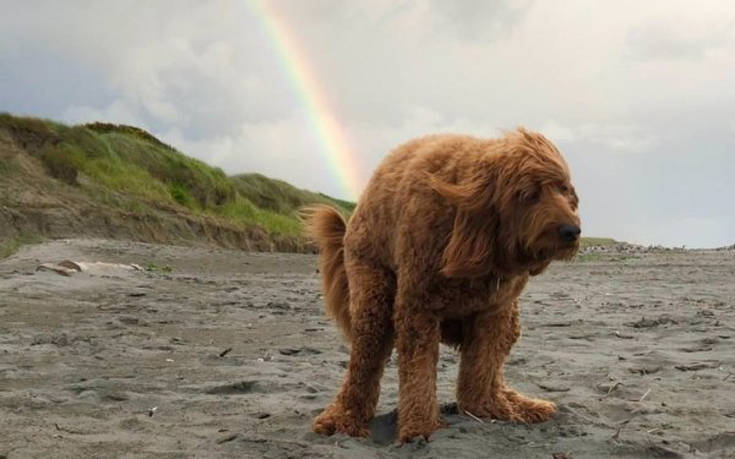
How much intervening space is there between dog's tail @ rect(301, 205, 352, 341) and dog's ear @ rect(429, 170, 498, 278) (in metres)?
1.29

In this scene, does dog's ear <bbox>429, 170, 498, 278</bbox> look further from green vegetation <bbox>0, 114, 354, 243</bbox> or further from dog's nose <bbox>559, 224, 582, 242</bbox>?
green vegetation <bbox>0, 114, 354, 243</bbox>

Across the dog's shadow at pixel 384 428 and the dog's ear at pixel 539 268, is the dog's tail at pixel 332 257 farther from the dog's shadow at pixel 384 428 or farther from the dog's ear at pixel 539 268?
the dog's ear at pixel 539 268

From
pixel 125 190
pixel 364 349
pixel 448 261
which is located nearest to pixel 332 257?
pixel 364 349

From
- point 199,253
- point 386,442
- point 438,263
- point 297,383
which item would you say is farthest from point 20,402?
point 199,253

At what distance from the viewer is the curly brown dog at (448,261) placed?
445 cm

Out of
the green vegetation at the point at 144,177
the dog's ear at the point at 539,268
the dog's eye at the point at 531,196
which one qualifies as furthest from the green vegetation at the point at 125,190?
the dog's eye at the point at 531,196

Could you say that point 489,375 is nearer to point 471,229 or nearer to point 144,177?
point 471,229

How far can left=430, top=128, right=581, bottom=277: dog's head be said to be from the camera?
172 inches

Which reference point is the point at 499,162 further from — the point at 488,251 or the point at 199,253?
the point at 199,253

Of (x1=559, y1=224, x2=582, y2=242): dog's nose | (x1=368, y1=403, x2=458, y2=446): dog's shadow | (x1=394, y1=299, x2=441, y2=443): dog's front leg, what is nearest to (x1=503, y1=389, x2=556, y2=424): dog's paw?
(x1=368, y1=403, x2=458, y2=446): dog's shadow

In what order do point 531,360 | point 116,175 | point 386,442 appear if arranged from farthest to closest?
point 116,175 → point 531,360 → point 386,442

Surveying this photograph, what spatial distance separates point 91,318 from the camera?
33.1 feet

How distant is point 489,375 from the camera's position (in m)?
5.07

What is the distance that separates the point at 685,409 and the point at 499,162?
2051 mm
